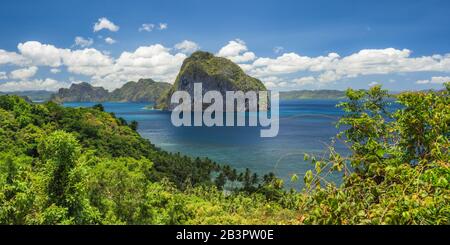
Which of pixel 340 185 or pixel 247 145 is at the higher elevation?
pixel 340 185

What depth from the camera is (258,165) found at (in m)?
61.8

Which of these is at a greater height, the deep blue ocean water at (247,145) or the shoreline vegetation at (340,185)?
the shoreline vegetation at (340,185)

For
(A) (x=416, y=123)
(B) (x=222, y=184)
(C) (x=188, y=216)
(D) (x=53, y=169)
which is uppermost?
(A) (x=416, y=123)

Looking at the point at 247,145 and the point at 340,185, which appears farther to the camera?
the point at 247,145

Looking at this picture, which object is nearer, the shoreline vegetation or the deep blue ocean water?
the shoreline vegetation

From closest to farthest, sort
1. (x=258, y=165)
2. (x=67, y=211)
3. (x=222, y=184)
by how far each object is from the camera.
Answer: (x=67, y=211) → (x=222, y=184) → (x=258, y=165)

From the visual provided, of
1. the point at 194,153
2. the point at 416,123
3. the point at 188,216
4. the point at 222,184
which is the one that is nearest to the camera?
the point at 416,123

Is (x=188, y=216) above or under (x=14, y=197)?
under

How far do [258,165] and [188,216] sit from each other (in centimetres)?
3795

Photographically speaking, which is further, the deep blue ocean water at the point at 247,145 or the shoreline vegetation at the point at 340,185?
the deep blue ocean water at the point at 247,145

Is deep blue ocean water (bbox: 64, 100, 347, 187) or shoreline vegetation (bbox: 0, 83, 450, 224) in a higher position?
shoreline vegetation (bbox: 0, 83, 450, 224)
